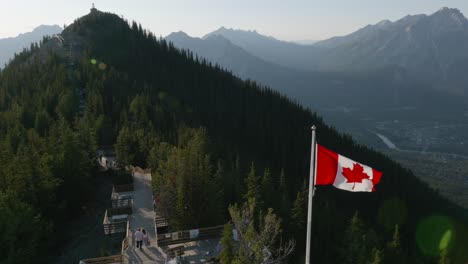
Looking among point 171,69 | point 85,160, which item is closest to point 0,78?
point 171,69

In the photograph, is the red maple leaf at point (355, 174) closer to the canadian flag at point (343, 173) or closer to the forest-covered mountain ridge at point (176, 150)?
the canadian flag at point (343, 173)

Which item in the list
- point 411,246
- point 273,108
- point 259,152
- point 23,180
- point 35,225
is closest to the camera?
point 35,225

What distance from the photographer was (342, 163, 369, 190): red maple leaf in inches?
653

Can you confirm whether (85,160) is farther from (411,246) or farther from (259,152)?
(259,152)

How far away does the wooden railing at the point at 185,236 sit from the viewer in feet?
95.8

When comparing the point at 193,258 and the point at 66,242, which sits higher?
the point at 193,258

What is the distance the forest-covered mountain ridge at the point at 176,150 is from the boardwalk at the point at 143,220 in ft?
7.95

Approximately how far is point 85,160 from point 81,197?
435 cm

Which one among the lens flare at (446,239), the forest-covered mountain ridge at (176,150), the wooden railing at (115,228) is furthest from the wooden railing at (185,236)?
the lens flare at (446,239)

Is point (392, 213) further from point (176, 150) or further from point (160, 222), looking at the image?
point (160, 222)

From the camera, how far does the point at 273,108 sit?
154375 mm

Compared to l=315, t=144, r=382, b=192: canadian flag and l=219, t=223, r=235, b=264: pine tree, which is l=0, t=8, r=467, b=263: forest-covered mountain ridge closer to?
l=219, t=223, r=235, b=264: pine tree

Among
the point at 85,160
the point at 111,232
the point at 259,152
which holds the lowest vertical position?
the point at 259,152

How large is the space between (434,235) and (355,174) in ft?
241
